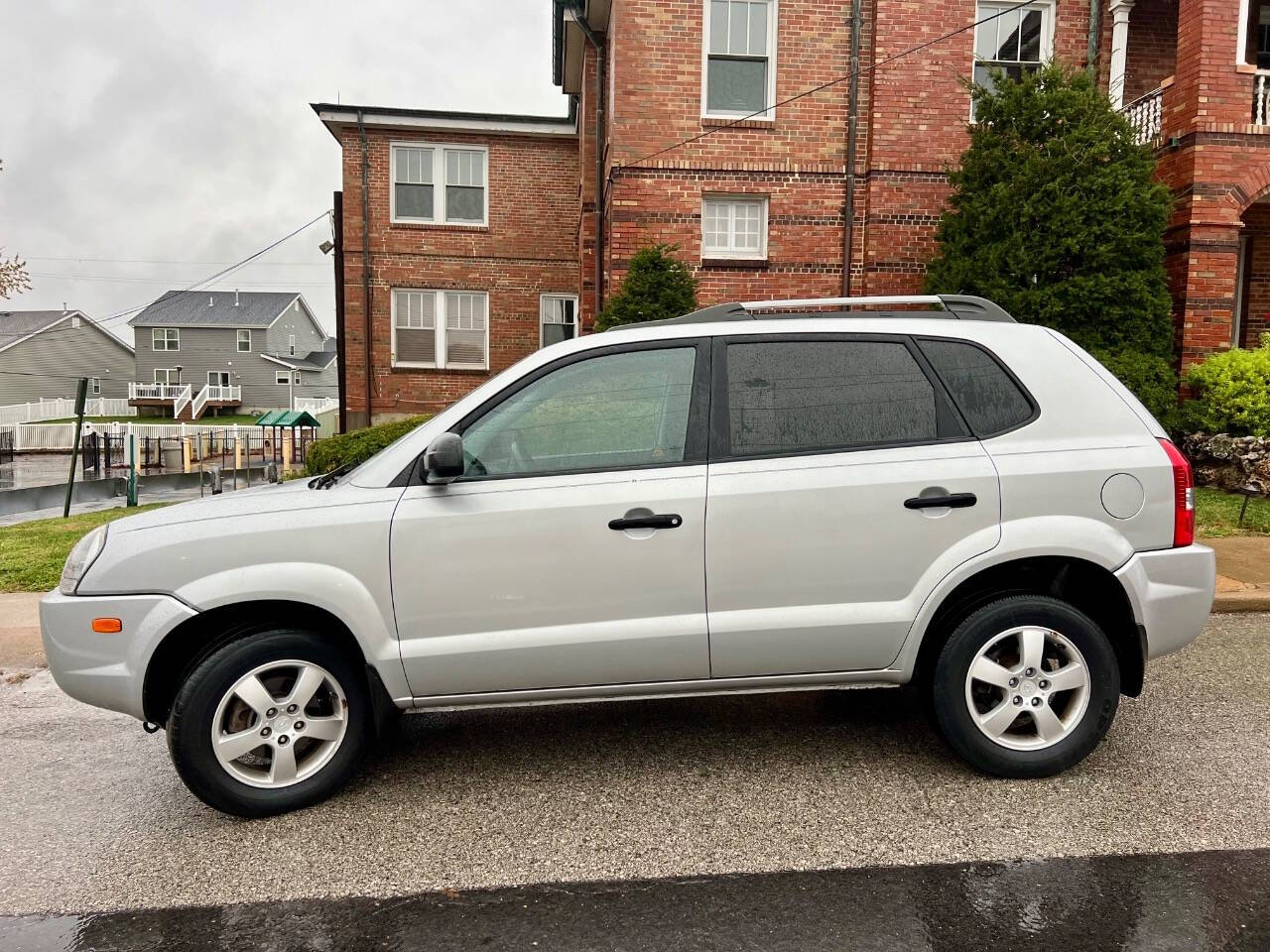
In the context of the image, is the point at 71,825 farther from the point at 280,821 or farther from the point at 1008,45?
the point at 1008,45

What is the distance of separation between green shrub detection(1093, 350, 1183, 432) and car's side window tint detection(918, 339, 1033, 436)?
313 inches

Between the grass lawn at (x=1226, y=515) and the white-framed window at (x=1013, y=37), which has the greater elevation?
the white-framed window at (x=1013, y=37)

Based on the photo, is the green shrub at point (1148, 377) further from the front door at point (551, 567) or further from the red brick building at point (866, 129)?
the front door at point (551, 567)

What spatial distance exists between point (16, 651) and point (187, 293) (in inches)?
2329

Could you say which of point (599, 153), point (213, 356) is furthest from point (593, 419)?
point (213, 356)

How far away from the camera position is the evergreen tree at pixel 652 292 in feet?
42.3

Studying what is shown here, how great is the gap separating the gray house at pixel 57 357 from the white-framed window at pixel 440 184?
47803 mm

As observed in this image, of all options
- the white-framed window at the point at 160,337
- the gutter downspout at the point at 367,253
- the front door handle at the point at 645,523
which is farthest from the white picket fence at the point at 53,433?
the front door handle at the point at 645,523

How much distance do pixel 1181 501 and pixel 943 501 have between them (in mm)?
1006

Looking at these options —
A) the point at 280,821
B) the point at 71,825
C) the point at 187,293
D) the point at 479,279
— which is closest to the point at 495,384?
the point at 280,821

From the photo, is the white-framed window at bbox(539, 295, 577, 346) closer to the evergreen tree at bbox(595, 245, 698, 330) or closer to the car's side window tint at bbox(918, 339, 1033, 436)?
the evergreen tree at bbox(595, 245, 698, 330)

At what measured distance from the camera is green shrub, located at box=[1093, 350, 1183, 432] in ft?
35.1

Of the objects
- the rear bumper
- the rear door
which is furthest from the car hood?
the rear bumper

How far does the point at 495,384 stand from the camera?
11.9ft
